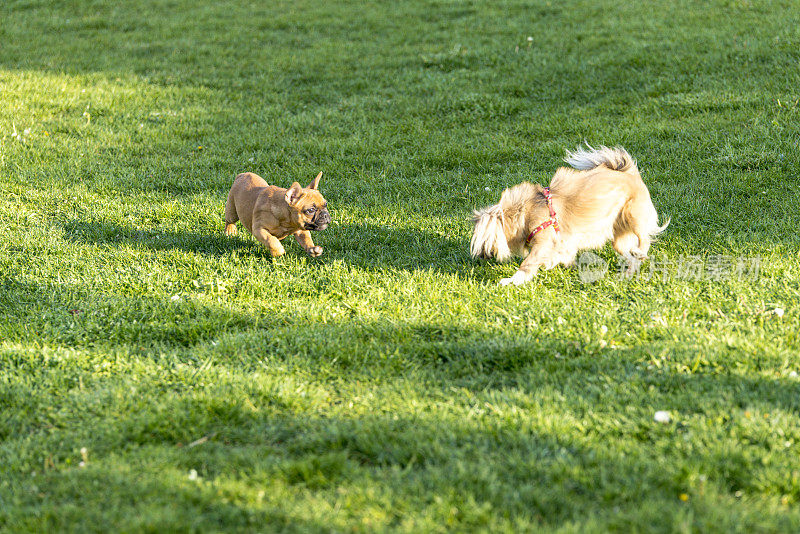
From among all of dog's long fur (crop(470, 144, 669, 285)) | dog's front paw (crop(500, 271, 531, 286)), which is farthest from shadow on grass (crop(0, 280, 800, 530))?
dog's long fur (crop(470, 144, 669, 285))

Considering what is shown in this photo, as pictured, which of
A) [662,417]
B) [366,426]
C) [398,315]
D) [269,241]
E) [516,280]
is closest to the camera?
[662,417]

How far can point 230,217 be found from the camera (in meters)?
6.71

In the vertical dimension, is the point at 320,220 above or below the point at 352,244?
above

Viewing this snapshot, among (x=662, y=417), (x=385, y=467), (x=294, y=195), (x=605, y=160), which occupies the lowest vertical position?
(x=385, y=467)

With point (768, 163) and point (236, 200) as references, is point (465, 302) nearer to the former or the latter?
point (236, 200)

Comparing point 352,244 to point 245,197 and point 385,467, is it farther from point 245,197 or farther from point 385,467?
point 385,467

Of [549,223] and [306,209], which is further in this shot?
[306,209]

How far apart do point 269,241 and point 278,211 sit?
11.9 inches

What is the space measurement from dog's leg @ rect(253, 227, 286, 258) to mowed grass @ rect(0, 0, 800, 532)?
0.48ft

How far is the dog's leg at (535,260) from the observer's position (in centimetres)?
568

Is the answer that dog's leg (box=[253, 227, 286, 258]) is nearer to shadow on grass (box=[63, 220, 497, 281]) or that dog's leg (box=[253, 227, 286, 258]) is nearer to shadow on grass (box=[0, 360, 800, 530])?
shadow on grass (box=[63, 220, 497, 281])

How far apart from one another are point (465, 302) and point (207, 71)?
9.23 m

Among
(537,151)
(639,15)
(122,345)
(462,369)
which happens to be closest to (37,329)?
(122,345)

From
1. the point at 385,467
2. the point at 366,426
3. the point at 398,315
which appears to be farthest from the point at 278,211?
the point at 385,467
